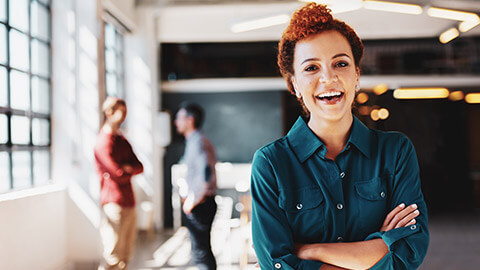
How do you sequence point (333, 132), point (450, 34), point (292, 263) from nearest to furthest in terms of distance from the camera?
1. point (292, 263)
2. point (333, 132)
3. point (450, 34)

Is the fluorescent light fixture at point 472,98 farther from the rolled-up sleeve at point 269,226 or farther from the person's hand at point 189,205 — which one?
the rolled-up sleeve at point 269,226

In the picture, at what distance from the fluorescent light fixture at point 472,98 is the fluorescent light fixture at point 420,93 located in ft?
2.99

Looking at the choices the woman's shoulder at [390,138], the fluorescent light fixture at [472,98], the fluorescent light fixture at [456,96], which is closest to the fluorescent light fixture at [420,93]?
the fluorescent light fixture at [456,96]

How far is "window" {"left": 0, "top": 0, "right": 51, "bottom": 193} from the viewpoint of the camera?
4.42 m

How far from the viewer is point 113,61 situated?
796cm

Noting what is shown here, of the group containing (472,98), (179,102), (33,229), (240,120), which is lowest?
(33,229)

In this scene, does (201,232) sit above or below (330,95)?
below

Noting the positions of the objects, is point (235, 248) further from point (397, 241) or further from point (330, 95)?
point (330, 95)

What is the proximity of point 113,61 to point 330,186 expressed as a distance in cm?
717

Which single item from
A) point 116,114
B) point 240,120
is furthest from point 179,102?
point 116,114

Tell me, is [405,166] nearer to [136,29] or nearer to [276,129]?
[136,29]

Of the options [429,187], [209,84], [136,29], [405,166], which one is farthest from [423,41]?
[405,166]

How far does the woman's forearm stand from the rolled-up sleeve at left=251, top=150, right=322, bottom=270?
0.03 meters

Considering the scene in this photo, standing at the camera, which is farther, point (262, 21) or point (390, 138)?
point (262, 21)
